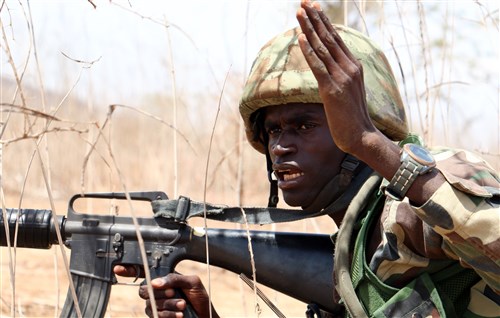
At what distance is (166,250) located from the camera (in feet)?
10.1

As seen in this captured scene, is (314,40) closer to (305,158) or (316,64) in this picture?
(316,64)

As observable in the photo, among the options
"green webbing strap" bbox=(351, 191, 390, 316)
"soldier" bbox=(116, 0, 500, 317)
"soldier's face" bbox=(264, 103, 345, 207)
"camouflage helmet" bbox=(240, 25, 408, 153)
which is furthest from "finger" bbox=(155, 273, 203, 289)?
"green webbing strap" bbox=(351, 191, 390, 316)

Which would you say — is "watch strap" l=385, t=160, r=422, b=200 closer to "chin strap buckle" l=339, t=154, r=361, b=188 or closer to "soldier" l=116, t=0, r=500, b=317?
"soldier" l=116, t=0, r=500, b=317

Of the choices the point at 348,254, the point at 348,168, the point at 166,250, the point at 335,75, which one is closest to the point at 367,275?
the point at 348,254

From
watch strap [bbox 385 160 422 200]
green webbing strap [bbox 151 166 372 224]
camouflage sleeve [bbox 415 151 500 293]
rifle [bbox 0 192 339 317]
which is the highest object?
watch strap [bbox 385 160 422 200]

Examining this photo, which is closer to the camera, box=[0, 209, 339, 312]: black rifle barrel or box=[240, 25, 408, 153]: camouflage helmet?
box=[240, 25, 408, 153]: camouflage helmet

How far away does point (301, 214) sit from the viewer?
9.29 feet

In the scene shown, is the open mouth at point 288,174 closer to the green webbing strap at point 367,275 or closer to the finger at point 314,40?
the green webbing strap at point 367,275

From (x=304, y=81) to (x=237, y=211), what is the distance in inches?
23.6

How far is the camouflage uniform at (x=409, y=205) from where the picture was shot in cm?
→ 196

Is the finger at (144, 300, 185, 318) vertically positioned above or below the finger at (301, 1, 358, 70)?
below

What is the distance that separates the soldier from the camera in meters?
1.94

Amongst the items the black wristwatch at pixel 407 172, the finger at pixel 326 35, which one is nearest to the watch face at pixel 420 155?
the black wristwatch at pixel 407 172

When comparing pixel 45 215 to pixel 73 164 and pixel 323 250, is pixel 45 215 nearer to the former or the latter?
pixel 323 250
